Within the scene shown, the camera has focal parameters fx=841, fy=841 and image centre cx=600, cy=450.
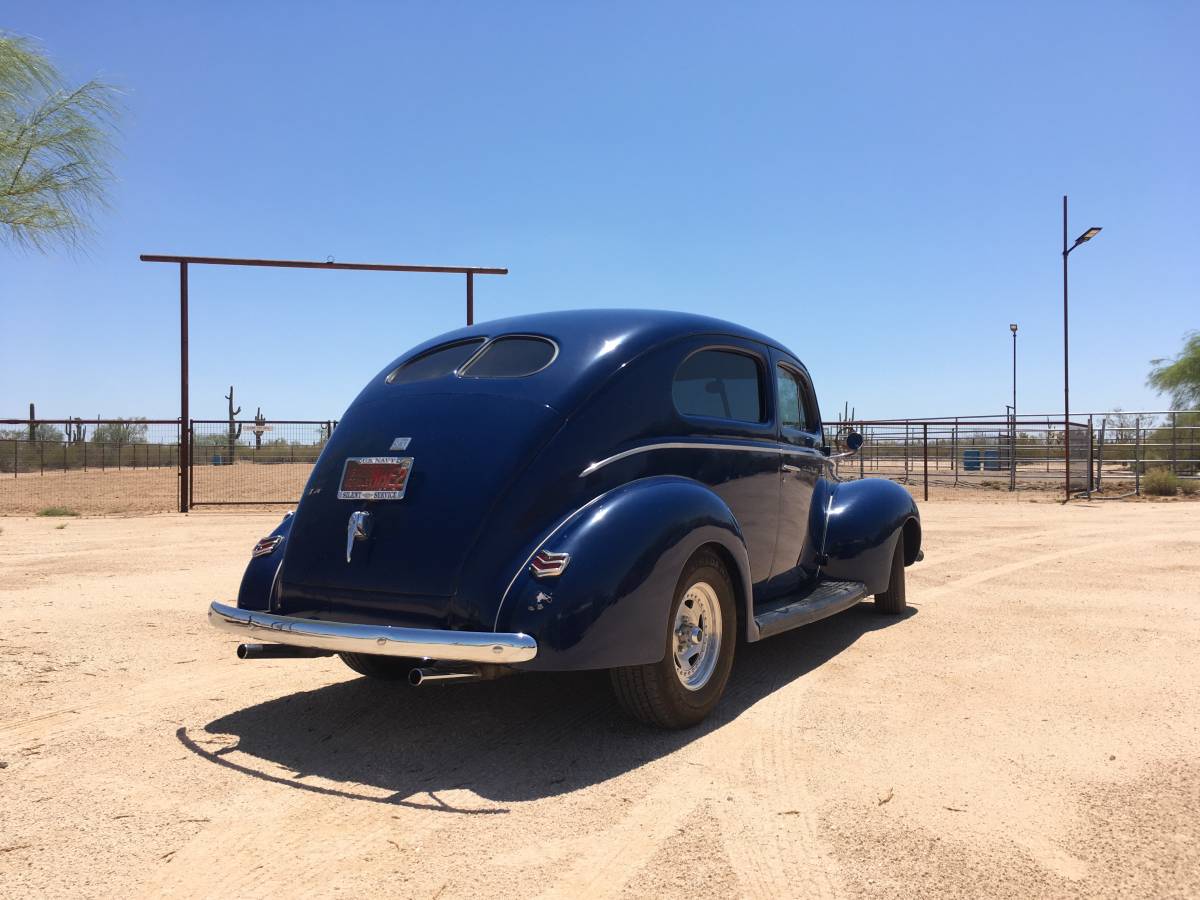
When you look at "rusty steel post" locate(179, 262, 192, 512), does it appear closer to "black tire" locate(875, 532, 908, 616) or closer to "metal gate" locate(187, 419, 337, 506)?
"metal gate" locate(187, 419, 337, 506)

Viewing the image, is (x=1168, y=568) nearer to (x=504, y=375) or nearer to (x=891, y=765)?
(x=891, y=765)

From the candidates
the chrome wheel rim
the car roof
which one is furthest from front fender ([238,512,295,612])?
the chrome wheel rim

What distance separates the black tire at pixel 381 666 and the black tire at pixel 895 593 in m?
3.59

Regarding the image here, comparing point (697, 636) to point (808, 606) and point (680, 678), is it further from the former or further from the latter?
point (808, 606)

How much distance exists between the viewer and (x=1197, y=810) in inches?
111

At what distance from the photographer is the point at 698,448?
13.5ft

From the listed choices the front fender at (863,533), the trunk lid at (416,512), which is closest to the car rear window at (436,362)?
the trunk lid at (416,512)

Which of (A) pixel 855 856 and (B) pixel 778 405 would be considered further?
(B) pixel 778 405

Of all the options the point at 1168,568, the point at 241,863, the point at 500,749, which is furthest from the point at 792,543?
the point at 1168,568

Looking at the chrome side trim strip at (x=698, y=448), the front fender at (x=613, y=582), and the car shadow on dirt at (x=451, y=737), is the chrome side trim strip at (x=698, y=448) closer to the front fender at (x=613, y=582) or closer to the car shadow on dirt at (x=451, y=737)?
the front fender at (x=613, y=582)

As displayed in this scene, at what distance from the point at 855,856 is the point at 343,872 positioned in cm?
151

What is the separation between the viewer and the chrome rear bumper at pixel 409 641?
295 cm

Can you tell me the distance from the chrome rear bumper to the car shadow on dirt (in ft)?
1.62

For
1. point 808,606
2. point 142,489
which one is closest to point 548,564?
point 808,606
